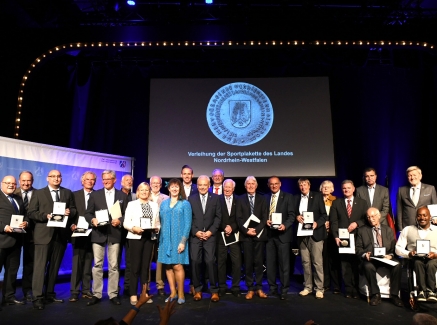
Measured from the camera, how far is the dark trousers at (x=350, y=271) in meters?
5.09

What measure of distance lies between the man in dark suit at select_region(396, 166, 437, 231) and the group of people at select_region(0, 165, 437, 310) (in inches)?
0.6

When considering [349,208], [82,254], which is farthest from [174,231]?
[349,208]

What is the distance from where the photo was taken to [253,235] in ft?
16.6

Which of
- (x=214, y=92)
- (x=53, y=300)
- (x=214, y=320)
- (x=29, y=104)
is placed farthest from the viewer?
(x=214, y=92)

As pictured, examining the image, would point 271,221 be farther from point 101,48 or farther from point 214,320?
point 101,48

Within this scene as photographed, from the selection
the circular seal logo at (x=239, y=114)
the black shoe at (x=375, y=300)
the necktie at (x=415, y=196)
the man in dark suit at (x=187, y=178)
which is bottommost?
the black shoe at (x=375, y=300)

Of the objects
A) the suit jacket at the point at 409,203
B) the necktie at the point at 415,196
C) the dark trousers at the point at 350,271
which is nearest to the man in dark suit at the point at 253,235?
the dark trousers at the point at 350,271

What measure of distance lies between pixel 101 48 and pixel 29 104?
5.99 feet

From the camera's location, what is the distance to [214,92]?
26.4 feet

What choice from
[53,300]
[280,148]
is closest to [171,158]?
[280,148]

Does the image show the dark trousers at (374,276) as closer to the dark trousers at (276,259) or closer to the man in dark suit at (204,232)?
the dark trousers at (276,259)

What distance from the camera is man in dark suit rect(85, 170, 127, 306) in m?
4.73

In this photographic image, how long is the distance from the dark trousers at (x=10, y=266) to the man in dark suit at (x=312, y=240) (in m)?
3.74

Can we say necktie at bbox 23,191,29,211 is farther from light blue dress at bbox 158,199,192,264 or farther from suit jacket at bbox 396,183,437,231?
suit jacket at bbox 396,183,437,231
